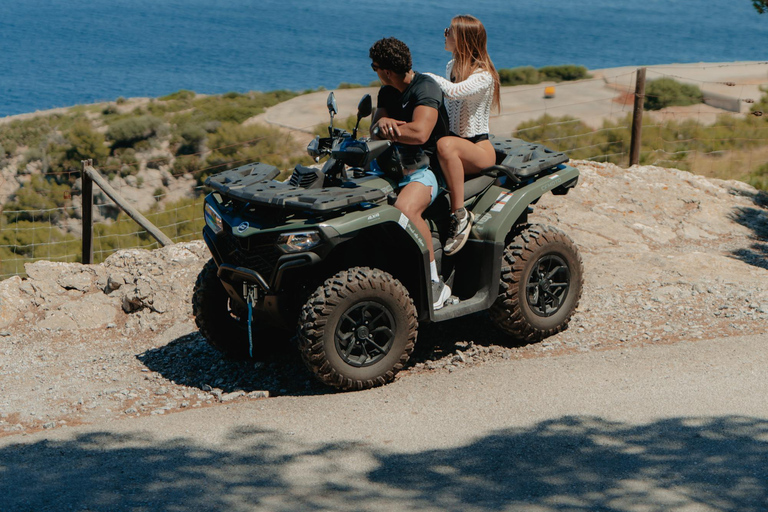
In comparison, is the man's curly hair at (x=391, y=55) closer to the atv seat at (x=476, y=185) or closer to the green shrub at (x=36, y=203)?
the atv seat at (x=476, y=185)

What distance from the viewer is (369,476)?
465 cm

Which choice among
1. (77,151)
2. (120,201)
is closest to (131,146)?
(77,151)

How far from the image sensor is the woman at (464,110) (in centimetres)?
610

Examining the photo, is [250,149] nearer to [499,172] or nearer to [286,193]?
[499,172]

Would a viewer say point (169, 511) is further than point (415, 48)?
No

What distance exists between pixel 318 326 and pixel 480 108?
2.00 metres

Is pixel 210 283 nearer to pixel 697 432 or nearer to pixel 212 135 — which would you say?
pixel 697 432

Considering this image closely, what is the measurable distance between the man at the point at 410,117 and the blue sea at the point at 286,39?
179ft

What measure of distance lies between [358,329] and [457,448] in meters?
1.15

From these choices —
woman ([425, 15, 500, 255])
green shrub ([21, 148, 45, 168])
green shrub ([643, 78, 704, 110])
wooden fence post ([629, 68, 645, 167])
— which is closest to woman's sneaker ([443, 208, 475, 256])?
woman ([425, 15, 500, 255])

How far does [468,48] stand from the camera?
20.2 feet

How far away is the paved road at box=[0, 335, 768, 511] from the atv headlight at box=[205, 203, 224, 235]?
3.92 ft

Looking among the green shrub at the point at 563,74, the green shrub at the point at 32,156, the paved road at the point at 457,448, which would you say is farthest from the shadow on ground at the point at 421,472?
the green shrub at the point at 563,74

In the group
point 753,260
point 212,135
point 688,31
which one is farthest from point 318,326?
point 688,31
